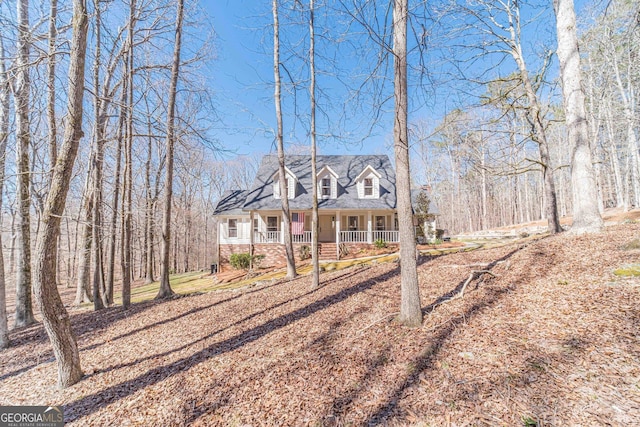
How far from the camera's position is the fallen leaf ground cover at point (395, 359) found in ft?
8.02

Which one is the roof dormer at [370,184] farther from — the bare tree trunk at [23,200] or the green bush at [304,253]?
the bare tree trunk at [23,200]

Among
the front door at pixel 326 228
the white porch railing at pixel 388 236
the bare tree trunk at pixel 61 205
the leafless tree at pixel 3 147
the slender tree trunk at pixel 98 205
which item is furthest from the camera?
the front door at pixel 326 228

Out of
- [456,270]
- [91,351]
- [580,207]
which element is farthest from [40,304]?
[580,207]

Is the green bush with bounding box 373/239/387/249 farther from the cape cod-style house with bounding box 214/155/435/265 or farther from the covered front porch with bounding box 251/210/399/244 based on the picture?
the cape cod-style house with bounding box 214/155/435/265

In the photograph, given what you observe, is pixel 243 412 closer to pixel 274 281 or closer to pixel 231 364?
pixel 231 364

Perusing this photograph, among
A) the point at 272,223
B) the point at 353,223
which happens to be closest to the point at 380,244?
the point at 353,223

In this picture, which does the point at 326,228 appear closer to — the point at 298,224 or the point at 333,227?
the point at 333,227

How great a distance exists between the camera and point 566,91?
648 centimetres

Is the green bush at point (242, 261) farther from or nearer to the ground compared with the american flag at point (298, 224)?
nearer to the ground

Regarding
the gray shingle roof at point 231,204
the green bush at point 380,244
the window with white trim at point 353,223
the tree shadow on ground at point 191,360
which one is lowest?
the tree shadow on ground at point 191,360

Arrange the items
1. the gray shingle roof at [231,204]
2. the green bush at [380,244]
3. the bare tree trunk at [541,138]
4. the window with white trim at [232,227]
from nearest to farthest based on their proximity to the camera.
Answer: the bare tree trunk at [541,138]
the green bush at [380,244]
the gray shingle roof at [231,204]
the window with white trim at [232,227]

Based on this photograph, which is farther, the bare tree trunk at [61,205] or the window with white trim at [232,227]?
the window with white trim at [232,227]

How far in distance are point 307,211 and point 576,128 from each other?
12019 millimetres

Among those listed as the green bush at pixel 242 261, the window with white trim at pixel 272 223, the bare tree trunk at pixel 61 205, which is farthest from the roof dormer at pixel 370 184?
the bare tree trunk at pixel 61 205
